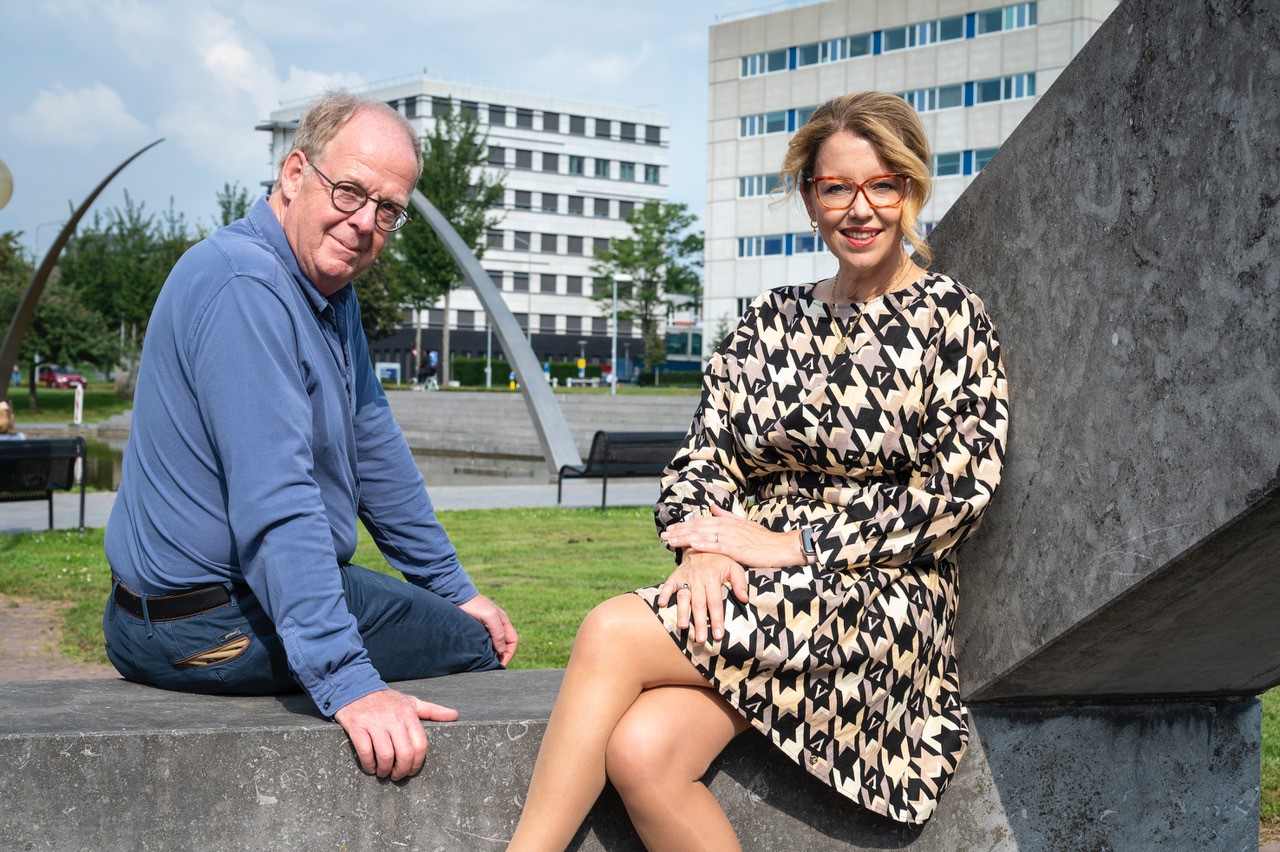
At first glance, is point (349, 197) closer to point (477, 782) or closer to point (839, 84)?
point (477, 782)

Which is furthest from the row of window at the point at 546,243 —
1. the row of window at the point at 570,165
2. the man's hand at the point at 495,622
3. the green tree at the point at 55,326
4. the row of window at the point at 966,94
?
the man's hand at the point at 495,622

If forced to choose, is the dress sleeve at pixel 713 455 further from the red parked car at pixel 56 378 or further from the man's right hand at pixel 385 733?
the red parked car at pixel 56 378

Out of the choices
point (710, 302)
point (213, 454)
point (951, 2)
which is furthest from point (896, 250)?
point (710, 302)

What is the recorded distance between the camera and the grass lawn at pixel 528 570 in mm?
6148

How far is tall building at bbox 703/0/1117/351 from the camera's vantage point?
176 ft

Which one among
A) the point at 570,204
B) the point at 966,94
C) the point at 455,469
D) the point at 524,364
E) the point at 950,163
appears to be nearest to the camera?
the point at 524,364

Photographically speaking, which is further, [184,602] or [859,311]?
[859,311]

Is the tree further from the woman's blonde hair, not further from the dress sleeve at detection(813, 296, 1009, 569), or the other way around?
the dress sleeve at detection(813, 296, 1009, 569)

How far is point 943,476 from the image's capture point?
2639 mm

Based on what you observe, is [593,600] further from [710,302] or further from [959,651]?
[710,302]

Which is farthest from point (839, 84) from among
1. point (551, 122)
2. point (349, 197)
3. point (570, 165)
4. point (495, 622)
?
point (349, 197)

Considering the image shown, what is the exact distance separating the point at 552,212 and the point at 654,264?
29.3 metres

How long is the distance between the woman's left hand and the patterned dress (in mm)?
59

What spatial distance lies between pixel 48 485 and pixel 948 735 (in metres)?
8.87
